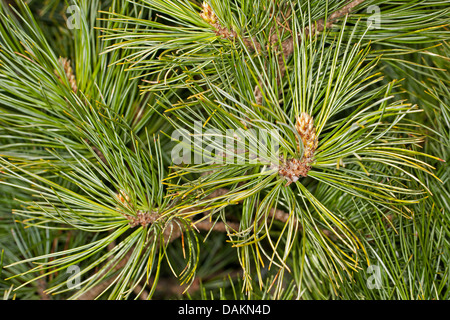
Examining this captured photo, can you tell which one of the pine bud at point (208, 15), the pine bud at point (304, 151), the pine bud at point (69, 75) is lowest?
the pine bud at point (304, 151)

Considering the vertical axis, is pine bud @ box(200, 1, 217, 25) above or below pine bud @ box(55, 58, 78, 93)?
below

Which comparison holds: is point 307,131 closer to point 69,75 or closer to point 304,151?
point 304,151

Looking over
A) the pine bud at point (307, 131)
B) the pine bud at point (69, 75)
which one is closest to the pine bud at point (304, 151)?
the pine bud at point (307, 131)

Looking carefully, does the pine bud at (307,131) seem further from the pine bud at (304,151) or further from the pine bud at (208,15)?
the pine bud at (208,15)

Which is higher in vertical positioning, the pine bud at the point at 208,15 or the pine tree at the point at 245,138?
the pine bud at the point at 208,15

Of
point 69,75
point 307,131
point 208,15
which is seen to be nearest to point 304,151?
point 307,131

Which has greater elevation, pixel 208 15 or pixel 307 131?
pixel 208 15

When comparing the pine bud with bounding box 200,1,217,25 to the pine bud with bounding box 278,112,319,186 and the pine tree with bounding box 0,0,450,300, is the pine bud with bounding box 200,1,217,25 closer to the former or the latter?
the pine tree with bounding box 0,0,450,300

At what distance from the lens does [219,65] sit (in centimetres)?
33

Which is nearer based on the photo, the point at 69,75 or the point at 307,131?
the point at 307,131

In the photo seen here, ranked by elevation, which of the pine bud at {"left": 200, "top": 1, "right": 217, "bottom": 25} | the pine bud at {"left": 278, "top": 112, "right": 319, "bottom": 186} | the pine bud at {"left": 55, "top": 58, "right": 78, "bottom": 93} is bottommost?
the pine bud at {"left": 278, "top": 112, "right": 319, "bottom": 186}

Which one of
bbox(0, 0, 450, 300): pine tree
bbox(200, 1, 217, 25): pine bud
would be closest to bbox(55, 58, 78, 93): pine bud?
bbox(0, 0, 450, 300): pine tree

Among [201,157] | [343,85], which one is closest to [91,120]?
[201,157]
